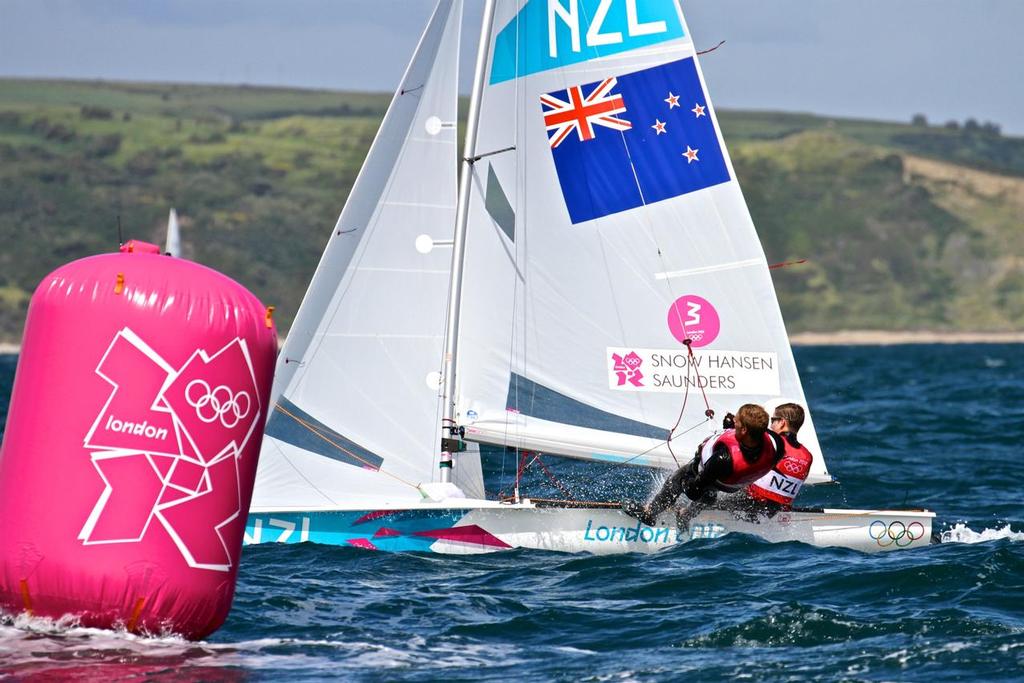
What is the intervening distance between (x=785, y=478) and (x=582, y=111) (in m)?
3.45

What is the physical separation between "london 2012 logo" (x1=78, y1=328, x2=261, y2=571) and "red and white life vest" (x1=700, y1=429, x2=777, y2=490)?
4.65 meters

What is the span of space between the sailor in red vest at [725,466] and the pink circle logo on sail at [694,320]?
1109mm

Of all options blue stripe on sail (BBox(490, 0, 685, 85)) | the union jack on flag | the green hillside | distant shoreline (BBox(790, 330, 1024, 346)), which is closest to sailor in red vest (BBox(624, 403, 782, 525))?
the union jack on flag

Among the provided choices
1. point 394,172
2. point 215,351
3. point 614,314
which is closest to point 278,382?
point 394,172

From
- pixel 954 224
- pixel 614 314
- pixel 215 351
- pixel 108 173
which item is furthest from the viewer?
pixel 954 224

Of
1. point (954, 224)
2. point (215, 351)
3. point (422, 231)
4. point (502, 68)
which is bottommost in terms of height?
point (215, 351)

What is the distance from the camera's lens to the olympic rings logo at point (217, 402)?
316 inches

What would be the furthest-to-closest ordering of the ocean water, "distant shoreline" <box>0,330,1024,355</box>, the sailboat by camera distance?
"distant shoreline" <box>0,330,1024,355</box>
the sailboat
the ocean water

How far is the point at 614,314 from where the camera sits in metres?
13.1

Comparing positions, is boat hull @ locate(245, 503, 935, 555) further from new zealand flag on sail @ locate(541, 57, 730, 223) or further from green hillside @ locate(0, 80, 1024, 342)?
green hillside @ locate(0, 80, 1024, 342)

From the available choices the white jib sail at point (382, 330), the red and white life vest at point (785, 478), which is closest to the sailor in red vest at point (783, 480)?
the red and white life vest at point (785, 478)

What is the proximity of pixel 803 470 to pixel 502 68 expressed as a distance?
406 centimetres

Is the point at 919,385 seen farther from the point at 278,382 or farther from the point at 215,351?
the point at 215,351

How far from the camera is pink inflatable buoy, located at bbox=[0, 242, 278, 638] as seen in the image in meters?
7.96
